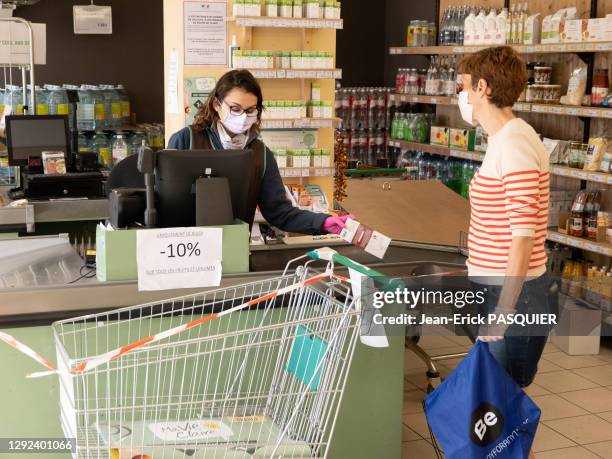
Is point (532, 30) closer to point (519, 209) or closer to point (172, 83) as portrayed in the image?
point (172, 83)

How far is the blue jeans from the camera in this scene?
9.97 ft

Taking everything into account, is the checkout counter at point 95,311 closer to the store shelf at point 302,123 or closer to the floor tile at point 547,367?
the floor tile at point 547,367

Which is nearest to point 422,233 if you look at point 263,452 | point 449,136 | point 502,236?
point 502,236

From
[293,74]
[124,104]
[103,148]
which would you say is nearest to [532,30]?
[293,74]

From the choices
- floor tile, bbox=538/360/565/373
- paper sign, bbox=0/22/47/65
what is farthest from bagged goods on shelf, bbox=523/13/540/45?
paper sign, bbox=0/22/47/65

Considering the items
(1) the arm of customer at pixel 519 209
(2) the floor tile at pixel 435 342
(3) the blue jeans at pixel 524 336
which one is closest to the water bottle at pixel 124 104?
(2) the floor tile at pixel 435 342

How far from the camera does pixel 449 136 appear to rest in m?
7.78

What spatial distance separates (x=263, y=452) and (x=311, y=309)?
2.04 ft

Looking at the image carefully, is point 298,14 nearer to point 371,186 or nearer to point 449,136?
point 371,186

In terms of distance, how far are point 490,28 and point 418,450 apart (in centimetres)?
391

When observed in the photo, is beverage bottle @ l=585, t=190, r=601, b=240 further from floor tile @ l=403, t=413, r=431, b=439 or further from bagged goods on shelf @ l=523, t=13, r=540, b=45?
floor tile @ l=403, t=413, r=431, b=439

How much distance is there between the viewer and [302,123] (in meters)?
6.10

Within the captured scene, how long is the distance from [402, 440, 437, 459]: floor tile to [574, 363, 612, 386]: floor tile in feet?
5.17

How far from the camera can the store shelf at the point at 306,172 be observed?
242 inches
